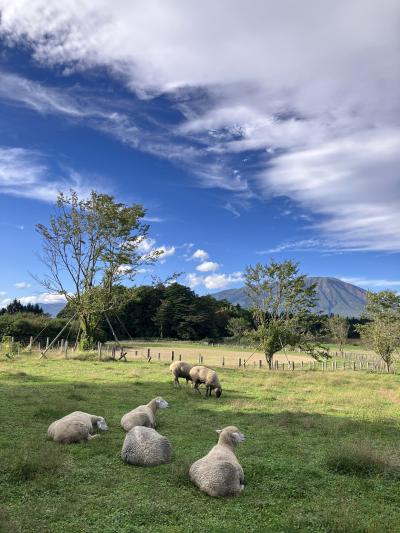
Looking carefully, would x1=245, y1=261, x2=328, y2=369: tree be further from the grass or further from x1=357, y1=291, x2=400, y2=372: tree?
the grass

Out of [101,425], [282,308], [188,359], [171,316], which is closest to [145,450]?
[101,425]

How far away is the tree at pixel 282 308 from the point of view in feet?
130

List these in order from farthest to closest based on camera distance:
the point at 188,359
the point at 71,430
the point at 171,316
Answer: the point at 171,316, the point at 188,359, the point at 71,430

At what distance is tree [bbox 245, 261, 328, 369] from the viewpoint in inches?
1565

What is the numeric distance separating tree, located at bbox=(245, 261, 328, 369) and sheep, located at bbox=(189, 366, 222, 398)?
67.1ft

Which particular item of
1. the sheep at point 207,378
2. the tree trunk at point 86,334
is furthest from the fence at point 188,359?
the sheep at point 207,378

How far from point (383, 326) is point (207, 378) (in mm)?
27151

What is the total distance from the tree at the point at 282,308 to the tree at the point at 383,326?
16.9ft

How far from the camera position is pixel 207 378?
1923cm

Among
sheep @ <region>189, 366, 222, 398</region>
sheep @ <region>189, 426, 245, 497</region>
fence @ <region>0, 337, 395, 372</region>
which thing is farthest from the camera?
fence @ <region>0, 337, 395, 372</region>

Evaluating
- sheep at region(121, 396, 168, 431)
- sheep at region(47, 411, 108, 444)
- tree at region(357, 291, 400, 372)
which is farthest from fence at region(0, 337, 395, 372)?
sheep at region(47, 411, 108, 444)

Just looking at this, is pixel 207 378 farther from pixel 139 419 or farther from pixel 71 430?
pixel 71 430

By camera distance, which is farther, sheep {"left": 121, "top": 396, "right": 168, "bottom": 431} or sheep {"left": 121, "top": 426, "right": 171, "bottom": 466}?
sheep {"left": 121, "top": 396, "right": 168, "bottom": 431}

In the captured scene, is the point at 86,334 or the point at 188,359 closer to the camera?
the point at 86,334
